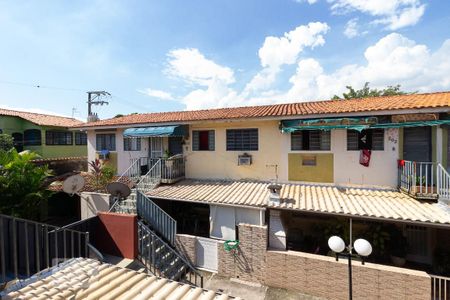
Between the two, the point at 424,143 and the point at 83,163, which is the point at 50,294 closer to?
the point at 424,143

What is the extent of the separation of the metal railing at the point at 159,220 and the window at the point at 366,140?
10.6m

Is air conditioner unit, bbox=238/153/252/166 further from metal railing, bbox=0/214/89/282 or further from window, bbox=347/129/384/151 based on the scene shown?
metal railing, bbox=0/214/89/282

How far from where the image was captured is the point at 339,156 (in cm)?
1279

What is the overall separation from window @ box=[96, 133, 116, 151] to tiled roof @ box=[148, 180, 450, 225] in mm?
7003

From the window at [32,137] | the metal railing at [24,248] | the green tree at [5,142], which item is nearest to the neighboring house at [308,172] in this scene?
the metal railing at [24,248]

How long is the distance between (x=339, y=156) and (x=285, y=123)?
351 centimetres

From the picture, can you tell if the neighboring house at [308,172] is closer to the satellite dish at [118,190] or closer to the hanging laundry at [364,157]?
the hanging laundry at [364,157]

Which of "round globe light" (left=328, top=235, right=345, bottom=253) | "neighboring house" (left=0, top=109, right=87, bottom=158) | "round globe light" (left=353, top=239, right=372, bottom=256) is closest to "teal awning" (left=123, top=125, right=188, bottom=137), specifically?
"round globe light" (left=328, top=235, right=345, bottom=253)

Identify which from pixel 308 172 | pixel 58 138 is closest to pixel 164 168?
pixel 308 172

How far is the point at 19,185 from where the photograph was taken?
12.5 meters

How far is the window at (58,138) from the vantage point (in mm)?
26234

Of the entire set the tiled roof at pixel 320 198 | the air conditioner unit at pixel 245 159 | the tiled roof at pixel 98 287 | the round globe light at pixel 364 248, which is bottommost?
the tiled roof at pixel 98 287

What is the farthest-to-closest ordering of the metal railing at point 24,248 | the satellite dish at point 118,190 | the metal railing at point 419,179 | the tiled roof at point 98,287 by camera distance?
the satellite dish at point 118,190, the metal railing at point 419,179, the metal railing at point 24,248, the tiled roof at point 98,287

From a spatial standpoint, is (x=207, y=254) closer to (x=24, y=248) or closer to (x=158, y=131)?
(x=24, y=248)
